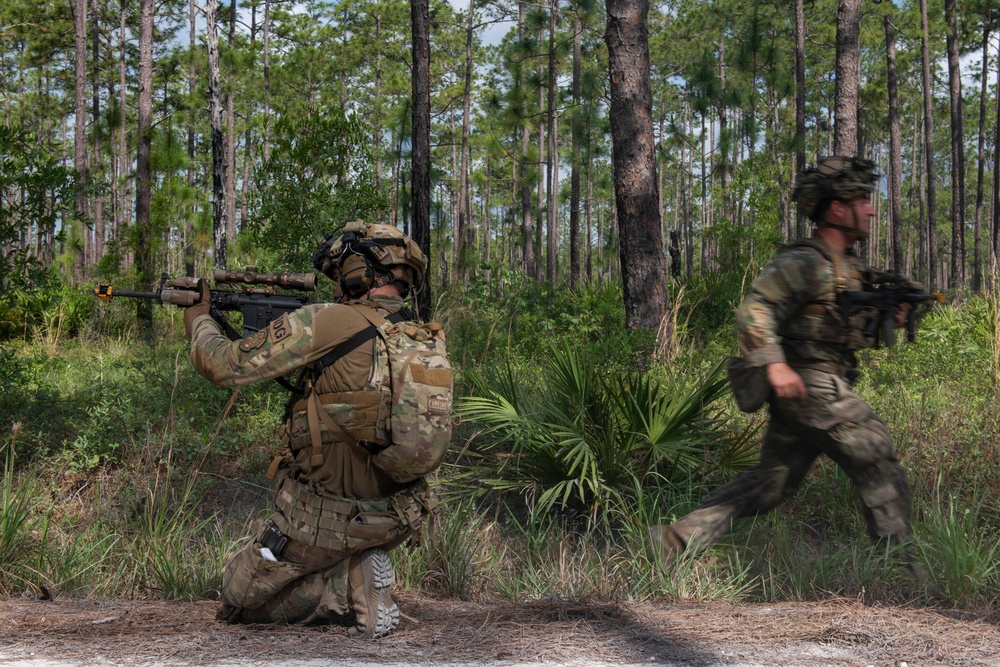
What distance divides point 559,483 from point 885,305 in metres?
2.08

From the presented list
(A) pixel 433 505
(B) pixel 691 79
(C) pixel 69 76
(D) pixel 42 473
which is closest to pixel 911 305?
(A) pixel 433 505

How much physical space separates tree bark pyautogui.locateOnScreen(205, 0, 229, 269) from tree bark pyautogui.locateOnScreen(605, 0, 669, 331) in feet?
20.1

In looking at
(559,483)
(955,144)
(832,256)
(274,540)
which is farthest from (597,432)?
(955,144)

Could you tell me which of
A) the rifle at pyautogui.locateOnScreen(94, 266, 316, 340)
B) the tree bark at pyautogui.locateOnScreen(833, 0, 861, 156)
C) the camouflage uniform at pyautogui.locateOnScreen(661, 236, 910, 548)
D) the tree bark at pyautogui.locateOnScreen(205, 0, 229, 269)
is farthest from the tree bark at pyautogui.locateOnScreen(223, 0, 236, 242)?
the camouflage uniform at pyautogui.locateOnScreen(661, 236, 910, 548)

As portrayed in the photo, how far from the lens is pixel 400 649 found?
2850 mm

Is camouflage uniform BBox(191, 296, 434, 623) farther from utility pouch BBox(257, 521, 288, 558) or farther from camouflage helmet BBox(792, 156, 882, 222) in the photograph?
camouflage helmet BBox(792, 156, 882, 222)

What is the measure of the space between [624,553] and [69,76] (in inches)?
1338

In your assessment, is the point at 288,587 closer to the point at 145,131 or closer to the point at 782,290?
the point at 782,290

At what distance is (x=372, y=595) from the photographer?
3.08 m

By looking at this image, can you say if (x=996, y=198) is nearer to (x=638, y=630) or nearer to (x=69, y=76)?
(x=638, y=630)

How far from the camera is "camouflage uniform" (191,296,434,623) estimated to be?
300 centimetres

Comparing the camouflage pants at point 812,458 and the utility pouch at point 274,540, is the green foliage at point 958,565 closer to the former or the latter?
the camouflage pants at point 812,458

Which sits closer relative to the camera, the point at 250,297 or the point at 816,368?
the point at 250,297

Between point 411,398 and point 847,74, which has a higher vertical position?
point 847,74
